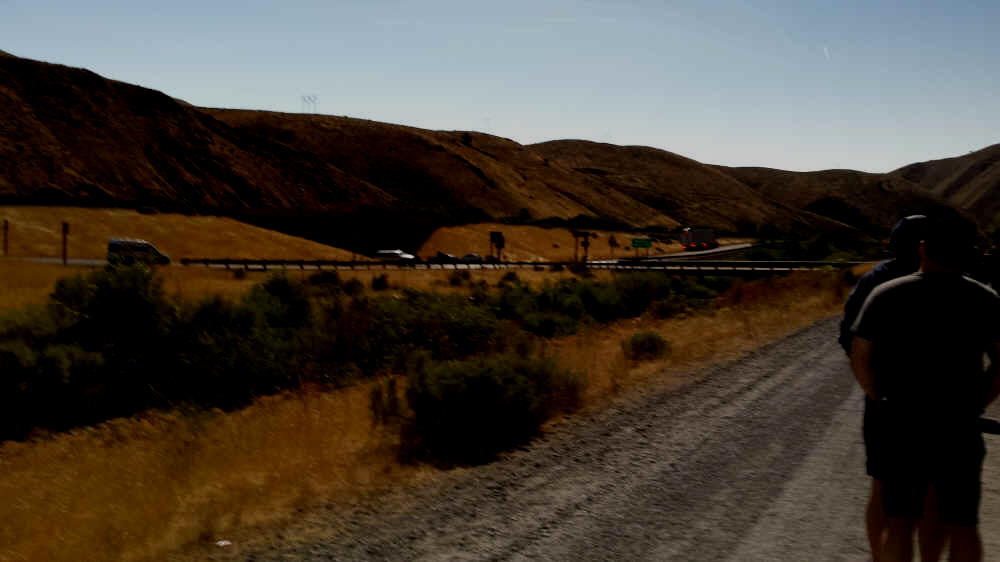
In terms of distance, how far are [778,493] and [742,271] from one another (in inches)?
1833

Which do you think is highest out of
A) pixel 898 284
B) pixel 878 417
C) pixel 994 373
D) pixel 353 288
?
pixel 898 284

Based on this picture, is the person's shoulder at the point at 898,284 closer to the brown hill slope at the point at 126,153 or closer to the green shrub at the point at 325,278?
the green shrub at the point at 325,278

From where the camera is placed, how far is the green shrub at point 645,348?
15.2m

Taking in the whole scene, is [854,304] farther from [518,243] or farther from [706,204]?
[706,204]

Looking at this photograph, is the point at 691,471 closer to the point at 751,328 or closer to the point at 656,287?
the point at 751,328

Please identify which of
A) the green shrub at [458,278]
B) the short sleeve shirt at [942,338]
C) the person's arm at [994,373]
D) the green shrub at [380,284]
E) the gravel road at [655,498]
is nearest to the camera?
the short sleeve shirt at [942,338]

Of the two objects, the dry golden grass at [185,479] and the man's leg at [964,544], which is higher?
the man's leg at [964,544]

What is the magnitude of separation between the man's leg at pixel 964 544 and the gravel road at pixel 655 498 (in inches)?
67.2

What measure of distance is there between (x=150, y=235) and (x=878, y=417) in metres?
65.4

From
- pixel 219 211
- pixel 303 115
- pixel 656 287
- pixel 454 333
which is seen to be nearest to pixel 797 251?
pixel 656 287

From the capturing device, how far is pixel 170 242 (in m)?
61.3

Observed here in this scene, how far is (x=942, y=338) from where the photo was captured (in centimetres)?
350

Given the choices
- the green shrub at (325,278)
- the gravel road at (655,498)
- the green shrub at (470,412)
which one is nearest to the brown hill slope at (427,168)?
the green shrub at (325,278)

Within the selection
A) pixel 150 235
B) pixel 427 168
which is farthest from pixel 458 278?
pixel 427 168
